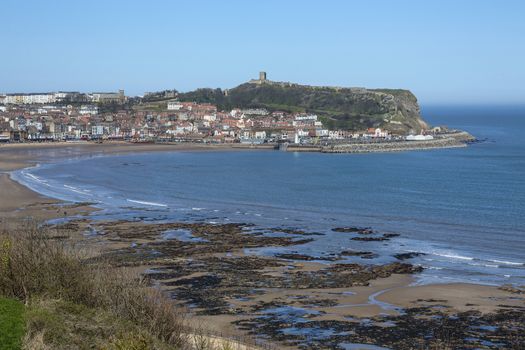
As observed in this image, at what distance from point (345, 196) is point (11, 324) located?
37.6 meters

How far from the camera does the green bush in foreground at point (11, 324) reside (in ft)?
40.1

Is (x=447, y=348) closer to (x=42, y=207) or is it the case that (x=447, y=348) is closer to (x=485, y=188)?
(x=42, y=207)

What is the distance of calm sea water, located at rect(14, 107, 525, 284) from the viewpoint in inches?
1222

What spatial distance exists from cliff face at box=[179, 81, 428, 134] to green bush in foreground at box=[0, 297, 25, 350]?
10928 centimetres

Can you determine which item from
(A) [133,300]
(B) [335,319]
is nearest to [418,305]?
(B) [335,319]

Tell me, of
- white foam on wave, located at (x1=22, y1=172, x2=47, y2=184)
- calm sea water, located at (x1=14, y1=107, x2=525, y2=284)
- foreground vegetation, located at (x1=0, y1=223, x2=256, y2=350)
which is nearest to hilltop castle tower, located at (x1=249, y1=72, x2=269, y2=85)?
calm sea water, located at (x1=14, y1=107, x2=525, y2=284)

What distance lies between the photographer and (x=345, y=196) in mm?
49188

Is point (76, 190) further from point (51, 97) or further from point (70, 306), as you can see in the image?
point (51, 97)

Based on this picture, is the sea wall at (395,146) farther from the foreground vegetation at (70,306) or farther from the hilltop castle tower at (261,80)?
the foreground vegetation at (70,306)

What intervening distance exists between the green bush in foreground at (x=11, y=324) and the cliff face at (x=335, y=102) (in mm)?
109279

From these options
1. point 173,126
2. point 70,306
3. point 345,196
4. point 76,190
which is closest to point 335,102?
point 173,126

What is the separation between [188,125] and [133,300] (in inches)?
4277

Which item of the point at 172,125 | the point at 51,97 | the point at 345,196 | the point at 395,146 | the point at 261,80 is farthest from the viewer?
the point at 51,97

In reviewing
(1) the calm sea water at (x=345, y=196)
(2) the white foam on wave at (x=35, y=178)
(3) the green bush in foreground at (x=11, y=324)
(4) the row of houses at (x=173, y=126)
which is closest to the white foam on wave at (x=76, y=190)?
(1) the calm sea water at (x=345, y=196)
